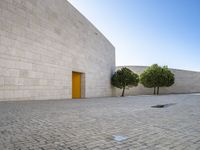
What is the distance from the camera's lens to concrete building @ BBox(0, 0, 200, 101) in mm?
7312

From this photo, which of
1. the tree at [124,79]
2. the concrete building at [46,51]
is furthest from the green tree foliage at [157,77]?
the concrete building at [46,51]

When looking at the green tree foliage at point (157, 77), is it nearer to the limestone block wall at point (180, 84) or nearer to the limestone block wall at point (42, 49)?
the limestone block wall at point (180, 84)

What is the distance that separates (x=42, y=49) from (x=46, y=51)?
0.32 m

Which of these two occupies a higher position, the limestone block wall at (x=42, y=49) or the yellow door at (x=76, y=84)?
the limestone block wall at (x=42, y=49)

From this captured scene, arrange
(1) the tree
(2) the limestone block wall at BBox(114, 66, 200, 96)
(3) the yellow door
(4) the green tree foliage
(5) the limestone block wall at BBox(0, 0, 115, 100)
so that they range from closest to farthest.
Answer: (5) the limestone block wall at BBox(0, 0, 115, 100), (3) the yellow door, (1) the tree, (4) the green tree foliage, (2) the limestone block wall at BBox(114, 66, 200, 96)

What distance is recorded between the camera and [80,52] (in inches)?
504

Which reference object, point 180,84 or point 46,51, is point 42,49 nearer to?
point 46,51

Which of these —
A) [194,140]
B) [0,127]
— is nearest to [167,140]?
[194,140]

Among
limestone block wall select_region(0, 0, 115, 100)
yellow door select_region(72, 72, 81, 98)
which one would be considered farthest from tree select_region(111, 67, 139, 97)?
yellow door select_region(72, 72, 81, 98)

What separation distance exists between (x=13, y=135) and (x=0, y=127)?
2.11 feet

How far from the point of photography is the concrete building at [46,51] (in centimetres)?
731

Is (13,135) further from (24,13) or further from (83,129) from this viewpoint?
(24,13)

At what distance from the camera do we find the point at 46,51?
9367mm

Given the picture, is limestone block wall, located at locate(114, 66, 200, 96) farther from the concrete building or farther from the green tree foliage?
the concrete building
